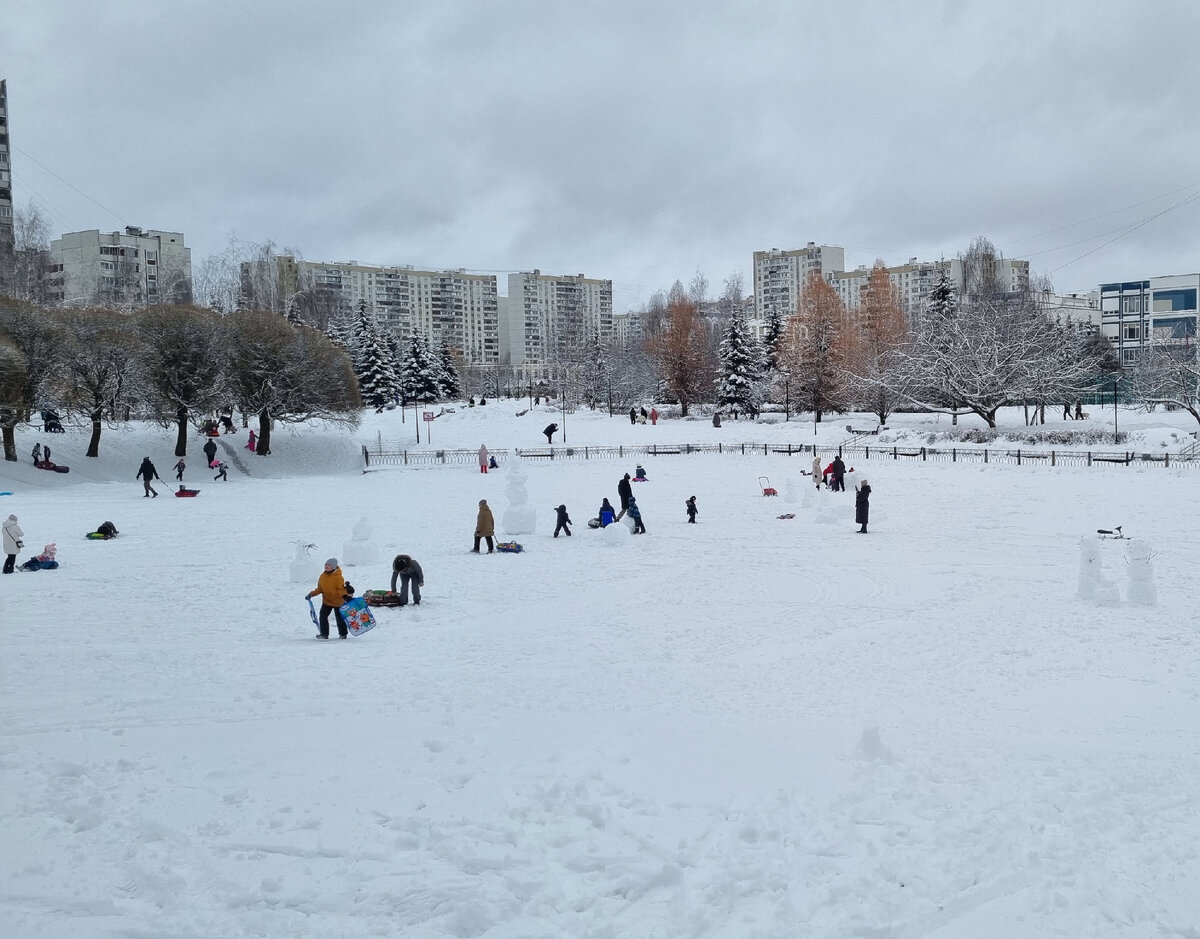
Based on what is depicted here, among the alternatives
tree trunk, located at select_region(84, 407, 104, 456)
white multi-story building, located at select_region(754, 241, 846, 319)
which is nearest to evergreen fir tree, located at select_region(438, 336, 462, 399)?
tree trunk, located at select_region(84, 407, 104, 456)

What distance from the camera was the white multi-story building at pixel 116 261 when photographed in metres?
77.9

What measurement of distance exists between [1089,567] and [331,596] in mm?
11184

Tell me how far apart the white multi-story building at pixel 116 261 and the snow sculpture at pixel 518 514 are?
63254mm

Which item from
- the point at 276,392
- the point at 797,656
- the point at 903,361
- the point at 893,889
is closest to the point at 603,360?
the point at 903,361

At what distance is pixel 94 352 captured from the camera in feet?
122

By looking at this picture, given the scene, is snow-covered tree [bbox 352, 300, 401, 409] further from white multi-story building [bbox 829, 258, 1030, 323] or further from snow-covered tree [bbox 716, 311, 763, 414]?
white multi-story building [bbox 829, 258, 1030, 323]

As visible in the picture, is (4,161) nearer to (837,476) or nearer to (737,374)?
(737,374)

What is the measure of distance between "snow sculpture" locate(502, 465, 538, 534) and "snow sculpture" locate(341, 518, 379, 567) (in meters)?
3.89

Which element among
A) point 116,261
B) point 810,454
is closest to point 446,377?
point 116,261

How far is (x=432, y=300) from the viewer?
15212 cm

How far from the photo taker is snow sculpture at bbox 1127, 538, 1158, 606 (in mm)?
12836

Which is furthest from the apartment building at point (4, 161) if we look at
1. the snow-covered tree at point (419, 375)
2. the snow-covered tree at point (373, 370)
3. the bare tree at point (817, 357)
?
the bare tree at point (817, 357)

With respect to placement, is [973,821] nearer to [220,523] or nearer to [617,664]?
[617,664]

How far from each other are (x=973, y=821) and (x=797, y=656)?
442 cm
